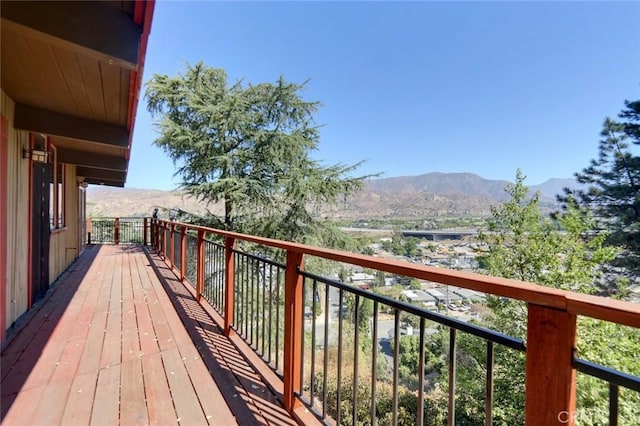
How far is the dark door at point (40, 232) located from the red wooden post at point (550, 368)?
15.6 feet

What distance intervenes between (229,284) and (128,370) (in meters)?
0.98

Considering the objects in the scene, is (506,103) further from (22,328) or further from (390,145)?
(22,328)

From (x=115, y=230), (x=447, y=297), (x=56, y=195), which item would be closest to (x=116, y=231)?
(x=115, y=230)

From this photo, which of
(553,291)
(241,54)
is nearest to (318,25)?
(241,54)

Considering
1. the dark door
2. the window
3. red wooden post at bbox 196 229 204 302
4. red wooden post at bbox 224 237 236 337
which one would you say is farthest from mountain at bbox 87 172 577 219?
red wooden post at bbox 224 237 236 337

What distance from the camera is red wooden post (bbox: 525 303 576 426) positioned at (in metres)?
0.72

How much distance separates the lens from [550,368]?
0.75m

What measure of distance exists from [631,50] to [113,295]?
31.1m

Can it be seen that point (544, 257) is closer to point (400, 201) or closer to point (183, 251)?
point (183, 251)

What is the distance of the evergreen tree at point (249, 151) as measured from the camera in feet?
33.9

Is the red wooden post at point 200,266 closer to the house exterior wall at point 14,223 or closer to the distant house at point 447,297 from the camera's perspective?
the house exterior wall at point 14,223

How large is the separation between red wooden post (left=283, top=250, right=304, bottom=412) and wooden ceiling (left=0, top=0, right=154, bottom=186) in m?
1.59

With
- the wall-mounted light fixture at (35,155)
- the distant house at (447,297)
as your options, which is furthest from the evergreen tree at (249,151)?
the distant house at (447,297)

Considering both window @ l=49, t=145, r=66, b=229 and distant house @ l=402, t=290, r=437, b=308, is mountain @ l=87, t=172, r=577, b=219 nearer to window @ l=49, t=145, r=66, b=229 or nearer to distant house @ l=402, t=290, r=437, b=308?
window @ l=49, t=145, r=66, b=229
